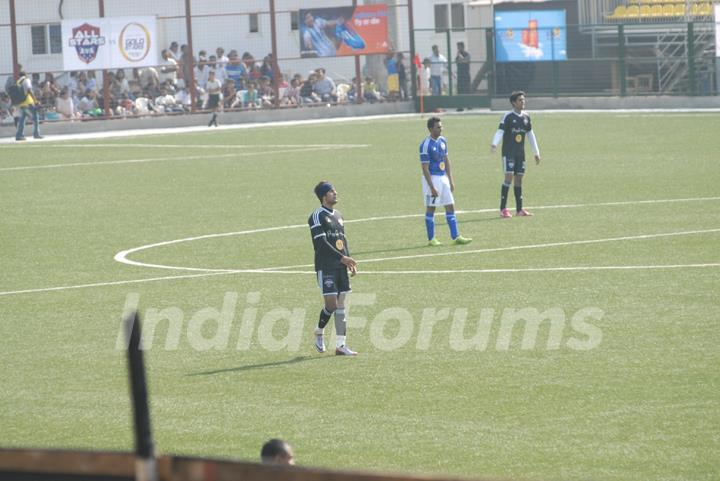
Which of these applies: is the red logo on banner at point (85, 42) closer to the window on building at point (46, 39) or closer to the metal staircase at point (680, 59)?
the window on building at point (46, 39)

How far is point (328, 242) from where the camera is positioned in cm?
1461

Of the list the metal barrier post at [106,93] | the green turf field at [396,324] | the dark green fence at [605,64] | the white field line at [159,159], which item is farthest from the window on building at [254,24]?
the green turf field at [396,324]

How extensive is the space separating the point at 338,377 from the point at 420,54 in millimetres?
47431

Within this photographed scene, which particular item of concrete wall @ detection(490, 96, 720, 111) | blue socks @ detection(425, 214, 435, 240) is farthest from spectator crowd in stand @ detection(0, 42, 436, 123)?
blue socks @ detection(425, 214, 435, 240)

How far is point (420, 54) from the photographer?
6025 centimetres

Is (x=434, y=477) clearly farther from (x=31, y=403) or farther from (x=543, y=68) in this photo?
(x=543, y=68)

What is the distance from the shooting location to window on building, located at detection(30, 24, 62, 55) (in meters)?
60.8

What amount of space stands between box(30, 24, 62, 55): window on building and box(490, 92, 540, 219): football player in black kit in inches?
1497

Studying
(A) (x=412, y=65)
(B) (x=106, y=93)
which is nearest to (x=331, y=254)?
(B) (x=106, y=93)

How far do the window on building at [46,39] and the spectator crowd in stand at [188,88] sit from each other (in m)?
6.00

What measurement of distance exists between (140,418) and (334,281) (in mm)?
11232

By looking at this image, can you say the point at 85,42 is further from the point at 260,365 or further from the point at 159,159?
the point at 260,365

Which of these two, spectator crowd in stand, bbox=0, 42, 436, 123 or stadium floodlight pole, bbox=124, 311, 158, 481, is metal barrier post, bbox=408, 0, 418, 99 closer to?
spectator crowd in stand, bbox=0, 42, 436, 123

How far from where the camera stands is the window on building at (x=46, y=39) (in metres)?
60.8
